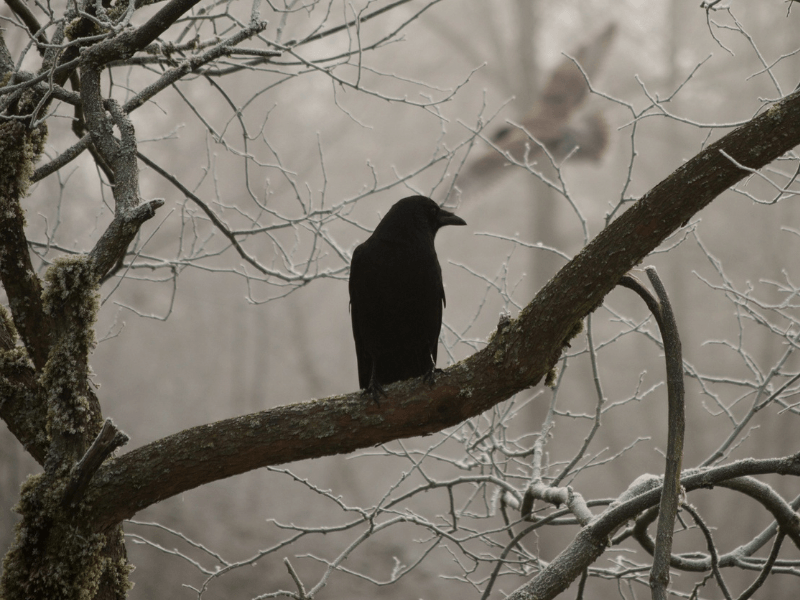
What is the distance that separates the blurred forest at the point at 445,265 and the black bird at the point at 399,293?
4.03m

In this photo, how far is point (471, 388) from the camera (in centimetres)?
225

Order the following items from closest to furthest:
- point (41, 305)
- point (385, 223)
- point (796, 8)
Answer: point (41, 305) < point (385, 223) < point (796, 8)

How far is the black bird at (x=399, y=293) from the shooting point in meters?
3.33

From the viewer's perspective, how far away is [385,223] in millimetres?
3521

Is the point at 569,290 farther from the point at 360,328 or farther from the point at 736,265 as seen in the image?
the point at 736,265

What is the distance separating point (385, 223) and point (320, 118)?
54.1 feet

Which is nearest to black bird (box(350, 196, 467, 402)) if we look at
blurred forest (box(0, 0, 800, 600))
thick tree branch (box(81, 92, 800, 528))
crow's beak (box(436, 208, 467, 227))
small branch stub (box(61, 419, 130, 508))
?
crow's beak (box(436, 208, 467, 227))

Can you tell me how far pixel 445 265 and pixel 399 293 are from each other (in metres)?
22.3

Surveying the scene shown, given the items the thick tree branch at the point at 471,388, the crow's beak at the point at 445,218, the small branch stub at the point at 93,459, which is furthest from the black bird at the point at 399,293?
the small branch stub at the point at 93,459

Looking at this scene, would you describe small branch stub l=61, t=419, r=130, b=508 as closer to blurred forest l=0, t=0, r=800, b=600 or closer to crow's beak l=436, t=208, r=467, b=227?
crow's beak l=436, t=208, r=467, b=227

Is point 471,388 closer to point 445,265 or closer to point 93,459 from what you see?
point 93,459

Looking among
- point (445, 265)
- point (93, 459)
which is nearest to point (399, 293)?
point (93, 459)

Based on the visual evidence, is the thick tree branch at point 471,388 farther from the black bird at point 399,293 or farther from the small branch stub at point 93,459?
the black bird at point 399,293

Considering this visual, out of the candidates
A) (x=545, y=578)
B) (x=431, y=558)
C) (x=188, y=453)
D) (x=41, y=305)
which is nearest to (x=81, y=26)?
(x=41, y=305)
